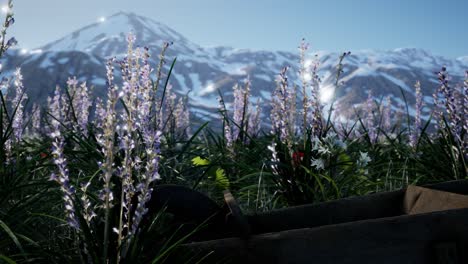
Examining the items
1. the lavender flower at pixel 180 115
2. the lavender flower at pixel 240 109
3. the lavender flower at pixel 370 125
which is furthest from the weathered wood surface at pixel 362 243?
the lavender flower at pixel 180 115

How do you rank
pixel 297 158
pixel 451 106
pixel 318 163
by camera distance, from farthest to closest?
pixel 451 106 < pixel 297 158 < pixel 318 163

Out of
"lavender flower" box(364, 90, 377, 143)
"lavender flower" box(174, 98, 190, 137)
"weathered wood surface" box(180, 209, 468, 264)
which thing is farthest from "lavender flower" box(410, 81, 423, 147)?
"weathered wood surface" box(180, 209, 468, 264)

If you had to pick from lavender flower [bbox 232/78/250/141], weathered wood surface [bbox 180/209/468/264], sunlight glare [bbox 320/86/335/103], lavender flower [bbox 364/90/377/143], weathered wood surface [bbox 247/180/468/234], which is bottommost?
lavender flower [bbox 364/90/377/143]

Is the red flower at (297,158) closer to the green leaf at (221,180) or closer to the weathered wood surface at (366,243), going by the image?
the green leaf at (221,180)

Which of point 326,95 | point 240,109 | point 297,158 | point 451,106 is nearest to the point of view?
point 326,95

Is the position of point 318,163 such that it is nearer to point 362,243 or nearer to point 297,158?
point 297,158

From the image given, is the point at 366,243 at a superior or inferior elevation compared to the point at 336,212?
superior

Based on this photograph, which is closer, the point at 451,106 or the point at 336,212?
the point at 336,212

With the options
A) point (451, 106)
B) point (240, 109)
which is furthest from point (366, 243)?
point (240, 109)

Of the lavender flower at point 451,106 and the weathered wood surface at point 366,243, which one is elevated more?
the lavender flower at point 451,106

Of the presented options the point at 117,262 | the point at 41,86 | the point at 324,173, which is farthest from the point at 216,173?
the point at 41,86

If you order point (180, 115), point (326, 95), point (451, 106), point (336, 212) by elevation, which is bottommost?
point (336, 212)

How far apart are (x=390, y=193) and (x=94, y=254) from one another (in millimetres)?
2034

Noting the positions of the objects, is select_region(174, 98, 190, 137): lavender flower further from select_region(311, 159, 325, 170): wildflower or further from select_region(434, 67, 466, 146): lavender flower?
select_region(434, 67, 466, 146): lavender flower
